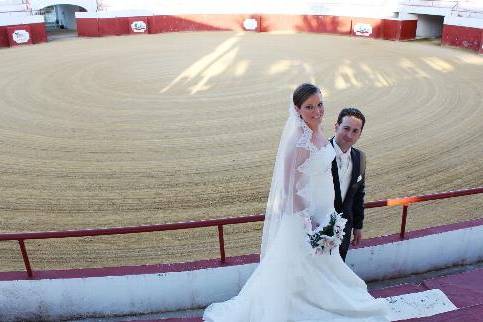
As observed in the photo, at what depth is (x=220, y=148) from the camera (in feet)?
24.6

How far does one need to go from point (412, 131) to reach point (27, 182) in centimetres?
625

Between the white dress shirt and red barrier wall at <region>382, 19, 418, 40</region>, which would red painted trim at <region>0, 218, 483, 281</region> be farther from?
red barrier wall at <region>382, 19, 418, 40</region>

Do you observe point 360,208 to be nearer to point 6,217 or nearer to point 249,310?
point 249,310

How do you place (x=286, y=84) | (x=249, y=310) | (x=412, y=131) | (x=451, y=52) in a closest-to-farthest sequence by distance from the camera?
(x=249, y=310) → (x=412, y=131) → (x=286, y=84) → (x=451, y=52)

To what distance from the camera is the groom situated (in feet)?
9.25

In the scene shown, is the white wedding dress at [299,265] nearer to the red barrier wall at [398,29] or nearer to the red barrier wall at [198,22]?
the red barrier wall at [398,29]

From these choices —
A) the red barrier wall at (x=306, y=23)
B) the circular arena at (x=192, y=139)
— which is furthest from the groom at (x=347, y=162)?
the red barrier wall at (x=306, y=23)

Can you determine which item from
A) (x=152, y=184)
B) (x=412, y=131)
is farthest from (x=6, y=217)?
(x=412, y=131)

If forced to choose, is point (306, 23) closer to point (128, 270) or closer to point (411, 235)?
point (411, 235)

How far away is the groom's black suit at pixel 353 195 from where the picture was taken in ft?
9.36

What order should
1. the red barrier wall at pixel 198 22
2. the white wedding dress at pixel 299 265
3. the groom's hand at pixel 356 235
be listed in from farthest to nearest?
1. the red barrier wall at pixel 198 22
2. the groom's hand at pixel 356 235
3. the white wedding dress at pixel 299 265

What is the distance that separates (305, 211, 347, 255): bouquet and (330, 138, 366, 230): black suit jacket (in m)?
0.19

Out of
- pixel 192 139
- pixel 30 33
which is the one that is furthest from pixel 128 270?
pixel 30 33

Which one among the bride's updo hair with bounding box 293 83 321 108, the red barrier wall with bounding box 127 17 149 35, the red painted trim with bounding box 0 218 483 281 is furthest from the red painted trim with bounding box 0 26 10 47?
the bride's updo hair with bounding box 293 83 321 108
